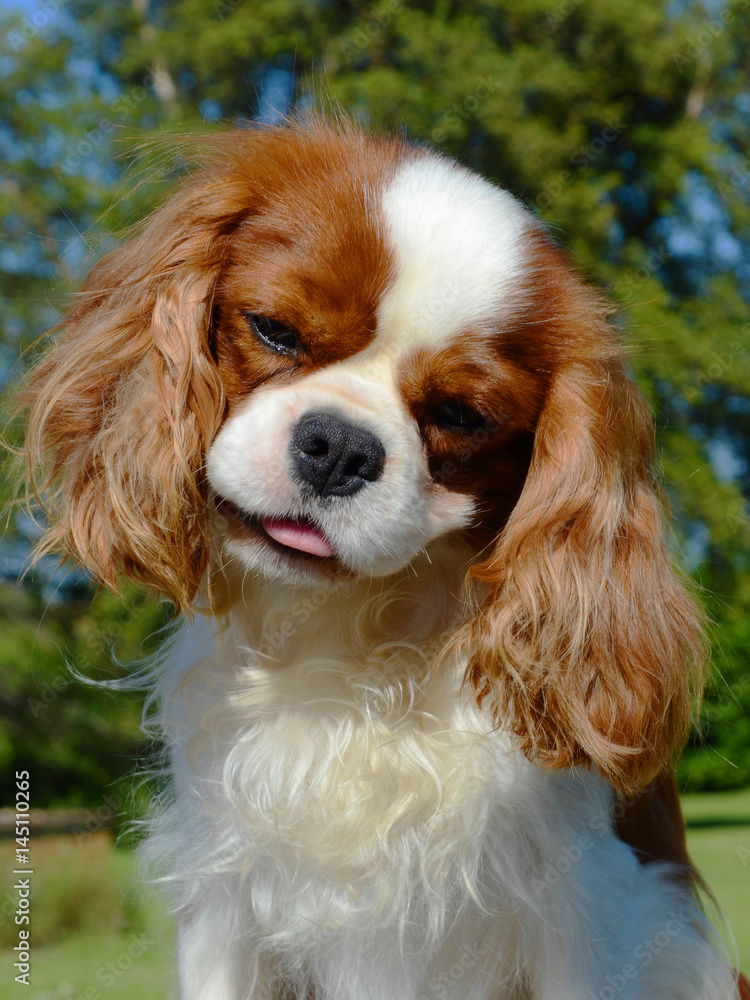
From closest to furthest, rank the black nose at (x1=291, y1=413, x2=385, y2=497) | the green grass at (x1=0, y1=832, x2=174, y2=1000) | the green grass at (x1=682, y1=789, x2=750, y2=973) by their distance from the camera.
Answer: the black nose at (x1=291, y1=413, x2=385, y2=497)
the green grass at (x1=0, y1=832, x2=174, y2=1000)
the green grass at (x1=682, y1=789, x2=750, y2=973)

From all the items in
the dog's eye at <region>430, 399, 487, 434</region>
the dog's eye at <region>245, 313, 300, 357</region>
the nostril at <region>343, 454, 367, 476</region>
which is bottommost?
the nostril at <region>343, 454, 367, 476</region>

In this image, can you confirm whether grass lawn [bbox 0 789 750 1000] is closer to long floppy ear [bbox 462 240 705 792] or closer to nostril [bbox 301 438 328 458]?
long floppy ear [bbox 462 240 705 792]

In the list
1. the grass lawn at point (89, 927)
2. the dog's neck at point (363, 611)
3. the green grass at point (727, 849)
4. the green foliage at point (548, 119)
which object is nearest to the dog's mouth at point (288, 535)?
the dog's neck at point (363, 611)

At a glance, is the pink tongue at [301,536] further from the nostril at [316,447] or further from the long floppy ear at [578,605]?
the long floppy ear at [578,605]

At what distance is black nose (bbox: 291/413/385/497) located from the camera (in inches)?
75.4

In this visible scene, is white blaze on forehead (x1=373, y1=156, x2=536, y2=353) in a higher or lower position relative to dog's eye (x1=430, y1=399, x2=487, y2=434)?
higher

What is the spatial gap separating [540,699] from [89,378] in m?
1.15

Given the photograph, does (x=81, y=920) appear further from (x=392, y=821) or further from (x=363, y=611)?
(x=363, y=611)

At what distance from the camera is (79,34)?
13.1m

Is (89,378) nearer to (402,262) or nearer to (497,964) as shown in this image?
(402,262)

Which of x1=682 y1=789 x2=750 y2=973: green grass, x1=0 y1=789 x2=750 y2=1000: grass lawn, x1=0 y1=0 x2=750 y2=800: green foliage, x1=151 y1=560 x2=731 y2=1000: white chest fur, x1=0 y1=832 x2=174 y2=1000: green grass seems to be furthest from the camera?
x1=0 y1=0 x2=750 y2=800: green foliage

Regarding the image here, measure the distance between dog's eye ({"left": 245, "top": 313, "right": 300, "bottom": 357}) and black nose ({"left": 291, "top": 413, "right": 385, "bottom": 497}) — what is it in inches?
7.6

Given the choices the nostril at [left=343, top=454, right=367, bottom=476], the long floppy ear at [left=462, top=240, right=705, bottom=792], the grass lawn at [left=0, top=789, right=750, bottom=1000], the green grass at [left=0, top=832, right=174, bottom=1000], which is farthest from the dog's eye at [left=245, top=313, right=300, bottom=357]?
the green grass at [left=0, top=832, right=174, bottom=1000]

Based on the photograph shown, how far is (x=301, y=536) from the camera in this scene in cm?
203
